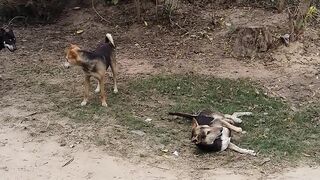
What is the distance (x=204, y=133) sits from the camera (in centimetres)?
630

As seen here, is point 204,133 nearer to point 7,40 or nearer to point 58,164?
point 58,164

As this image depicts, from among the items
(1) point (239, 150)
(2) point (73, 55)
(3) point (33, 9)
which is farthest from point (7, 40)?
(1) point (239, 150)

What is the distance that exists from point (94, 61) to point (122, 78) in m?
→ 1.29

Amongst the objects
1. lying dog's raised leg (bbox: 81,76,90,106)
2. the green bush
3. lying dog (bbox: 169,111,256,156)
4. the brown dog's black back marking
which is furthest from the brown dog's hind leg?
the green bush

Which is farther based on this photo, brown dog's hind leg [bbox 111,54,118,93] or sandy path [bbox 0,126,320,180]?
brown dog's hind leg [bbox 111,54,118,93]

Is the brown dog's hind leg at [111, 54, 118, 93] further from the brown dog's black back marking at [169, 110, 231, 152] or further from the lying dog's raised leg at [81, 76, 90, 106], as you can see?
the brown dog's black back marking at [169, 110, 231, 152]

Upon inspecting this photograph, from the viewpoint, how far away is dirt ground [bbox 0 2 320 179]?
6.00 metres

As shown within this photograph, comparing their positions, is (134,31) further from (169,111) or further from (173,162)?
(173,162)

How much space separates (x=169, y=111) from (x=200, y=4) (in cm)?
386

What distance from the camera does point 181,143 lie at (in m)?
6.55

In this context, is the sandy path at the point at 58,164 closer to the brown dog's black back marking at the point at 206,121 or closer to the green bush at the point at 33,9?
the brown dog's black back marking at the point at 206,121

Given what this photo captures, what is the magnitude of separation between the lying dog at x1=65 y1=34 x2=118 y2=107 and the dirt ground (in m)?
0.51

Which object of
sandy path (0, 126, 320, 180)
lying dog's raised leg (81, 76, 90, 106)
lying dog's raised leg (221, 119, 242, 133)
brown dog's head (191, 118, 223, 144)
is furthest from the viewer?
lying dog's raised leg (81, 76, 90, 106)

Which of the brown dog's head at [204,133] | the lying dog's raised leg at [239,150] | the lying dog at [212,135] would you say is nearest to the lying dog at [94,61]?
the lying dog at [212,135]
